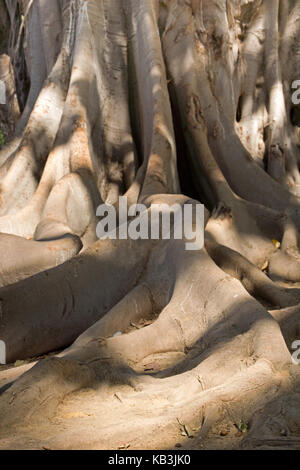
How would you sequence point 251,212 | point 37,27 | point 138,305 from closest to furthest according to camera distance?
point 138,305 → point 251,212 → point 37,27

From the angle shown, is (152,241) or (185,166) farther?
(185,166)

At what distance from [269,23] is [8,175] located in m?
5.46

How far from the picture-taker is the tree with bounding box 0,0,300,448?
1.96 m

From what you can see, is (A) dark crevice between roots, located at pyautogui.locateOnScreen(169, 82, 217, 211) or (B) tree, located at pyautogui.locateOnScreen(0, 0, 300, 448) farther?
(A) dark crevice between roots, located at pyautogui.locateOnScreen(169, 82, 217, 211)

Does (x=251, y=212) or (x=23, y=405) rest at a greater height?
(x=251, y=212)

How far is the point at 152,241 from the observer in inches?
150

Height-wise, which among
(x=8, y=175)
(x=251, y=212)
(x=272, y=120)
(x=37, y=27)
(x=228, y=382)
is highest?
(x=37, y=27)

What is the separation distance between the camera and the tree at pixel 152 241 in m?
1.96

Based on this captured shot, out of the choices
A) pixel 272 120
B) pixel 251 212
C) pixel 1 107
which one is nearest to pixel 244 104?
pixel 272 120
